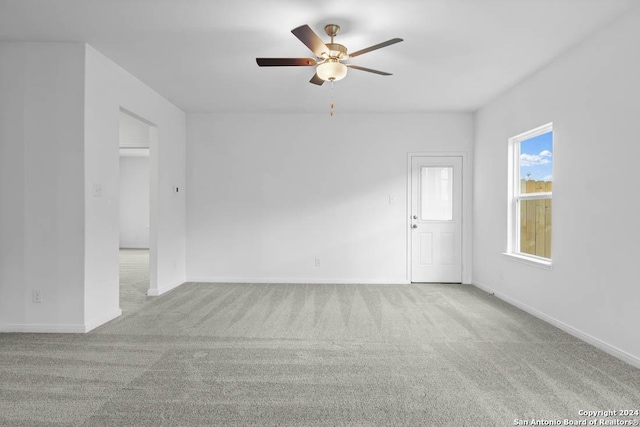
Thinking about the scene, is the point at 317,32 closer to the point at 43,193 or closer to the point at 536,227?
the point at 43,193

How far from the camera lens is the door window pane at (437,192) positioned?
5820 mm

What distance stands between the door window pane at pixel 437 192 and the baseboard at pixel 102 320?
171 inches

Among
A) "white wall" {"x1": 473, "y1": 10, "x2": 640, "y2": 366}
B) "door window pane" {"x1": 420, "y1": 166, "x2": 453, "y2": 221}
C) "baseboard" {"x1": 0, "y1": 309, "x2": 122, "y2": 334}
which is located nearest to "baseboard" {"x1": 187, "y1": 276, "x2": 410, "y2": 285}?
"door window pane" {"x1": 420, "y1": 166, "x2": 453, "y2": 221}

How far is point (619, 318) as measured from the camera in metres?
2.83

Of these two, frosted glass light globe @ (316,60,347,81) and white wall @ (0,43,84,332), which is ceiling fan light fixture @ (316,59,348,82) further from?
white wall @ (0,43,84,332)

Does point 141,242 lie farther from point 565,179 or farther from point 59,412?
point 565,179

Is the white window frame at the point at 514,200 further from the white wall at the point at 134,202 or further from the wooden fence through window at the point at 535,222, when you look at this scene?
the white wall at the point at 134,202

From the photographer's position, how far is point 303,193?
5.84 m

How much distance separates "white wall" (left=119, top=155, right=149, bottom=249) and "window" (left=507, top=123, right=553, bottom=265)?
31.2 ft

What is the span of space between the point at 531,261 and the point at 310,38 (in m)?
3.30

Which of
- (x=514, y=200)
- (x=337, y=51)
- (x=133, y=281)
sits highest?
(x=337, y=51)

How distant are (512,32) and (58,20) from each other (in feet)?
12.3

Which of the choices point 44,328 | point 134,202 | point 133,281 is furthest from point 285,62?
point 134,202

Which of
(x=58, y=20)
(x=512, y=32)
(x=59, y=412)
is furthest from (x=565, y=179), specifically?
(x=58, y=20)
